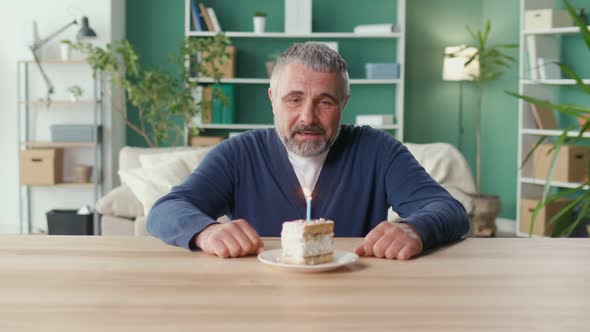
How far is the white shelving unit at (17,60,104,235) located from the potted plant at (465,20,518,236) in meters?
3.02

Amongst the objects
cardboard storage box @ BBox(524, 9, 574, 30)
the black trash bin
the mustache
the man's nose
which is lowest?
the black trash bin

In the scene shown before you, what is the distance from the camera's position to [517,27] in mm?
6938

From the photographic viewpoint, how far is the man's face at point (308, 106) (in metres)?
2.00

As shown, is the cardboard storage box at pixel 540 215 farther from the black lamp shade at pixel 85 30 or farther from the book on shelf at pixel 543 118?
the black lamp shade at pixel 85 30

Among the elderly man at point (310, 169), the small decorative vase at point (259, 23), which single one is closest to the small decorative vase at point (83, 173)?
the small decorative vase at point (259, 23)

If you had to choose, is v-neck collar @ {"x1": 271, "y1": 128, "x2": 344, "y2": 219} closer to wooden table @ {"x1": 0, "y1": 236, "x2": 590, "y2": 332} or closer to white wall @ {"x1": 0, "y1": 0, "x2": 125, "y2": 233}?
wooden table @ {"x1": 0, "y1": 236, "x2": 590, "y2": 332}

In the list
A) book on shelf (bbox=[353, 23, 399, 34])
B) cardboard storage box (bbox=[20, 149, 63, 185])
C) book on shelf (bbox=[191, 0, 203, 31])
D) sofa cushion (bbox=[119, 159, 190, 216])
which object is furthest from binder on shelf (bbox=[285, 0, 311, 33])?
sofa cushion (bbox=[119, 159, 190, 216])

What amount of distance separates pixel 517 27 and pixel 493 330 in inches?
248

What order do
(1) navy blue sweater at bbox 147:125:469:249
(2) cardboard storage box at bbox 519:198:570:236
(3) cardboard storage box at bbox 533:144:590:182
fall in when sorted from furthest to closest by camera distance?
(2) cardboard storage box at bbox 519:198:570:236 → (3) cardboard storage box at bbox 533:144:590:182 → (1) navy blue sweater at bbox 147:125:469:249

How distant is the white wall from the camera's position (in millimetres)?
6664

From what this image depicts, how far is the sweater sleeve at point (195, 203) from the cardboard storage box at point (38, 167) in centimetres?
453

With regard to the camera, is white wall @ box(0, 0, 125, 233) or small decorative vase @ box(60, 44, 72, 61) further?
white wall @ box(0, 0, 125, 233)

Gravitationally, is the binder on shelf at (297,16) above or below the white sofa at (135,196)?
above

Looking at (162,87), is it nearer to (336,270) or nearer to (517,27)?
(517,27)
